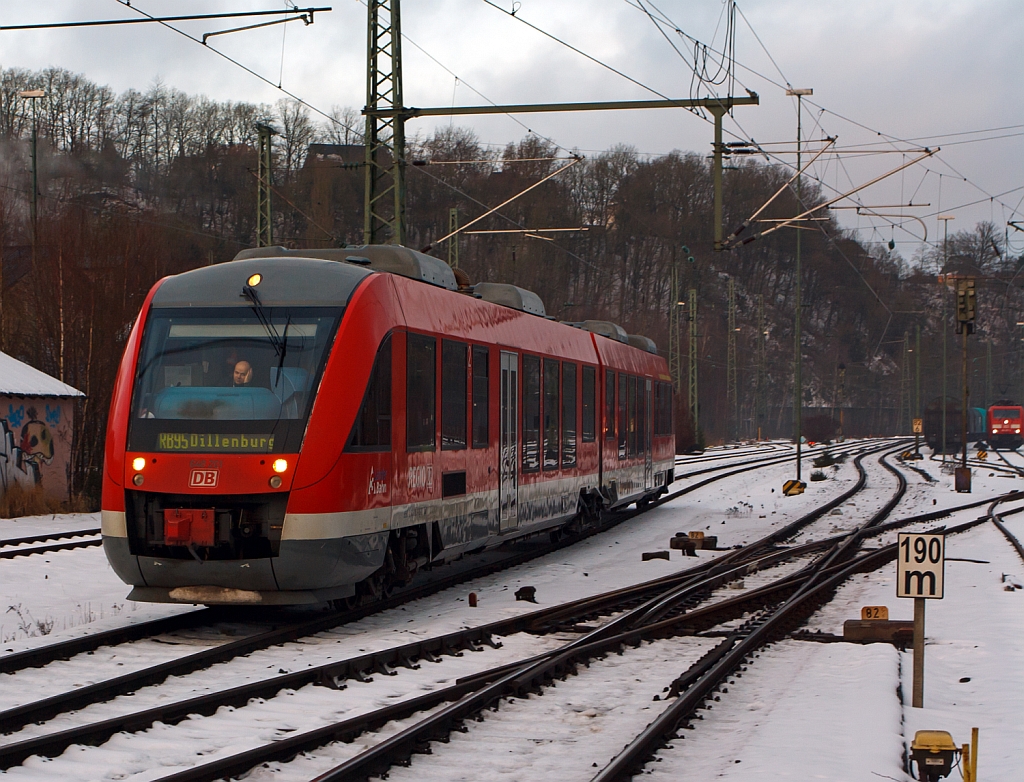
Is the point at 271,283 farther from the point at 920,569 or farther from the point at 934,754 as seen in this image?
the point at 934,754

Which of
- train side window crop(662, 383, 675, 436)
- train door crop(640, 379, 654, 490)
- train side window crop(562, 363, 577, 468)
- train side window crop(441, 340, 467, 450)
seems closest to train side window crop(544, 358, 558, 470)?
train side window crop(562, 363, 577, 468)

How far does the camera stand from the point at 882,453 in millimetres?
60281

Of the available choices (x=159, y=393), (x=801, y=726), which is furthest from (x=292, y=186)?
(x=801, y=726)

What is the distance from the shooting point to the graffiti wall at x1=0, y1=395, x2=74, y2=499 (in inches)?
880

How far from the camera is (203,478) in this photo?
1027cm

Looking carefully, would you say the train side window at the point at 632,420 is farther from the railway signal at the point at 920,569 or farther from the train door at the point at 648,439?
the railway signal at the point at 920,569

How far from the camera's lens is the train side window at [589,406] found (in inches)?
734

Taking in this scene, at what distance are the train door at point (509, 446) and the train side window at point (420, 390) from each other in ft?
7.74

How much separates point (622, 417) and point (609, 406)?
114 centimetres

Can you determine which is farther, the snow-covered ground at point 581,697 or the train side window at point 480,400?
the train side window at point 480,400

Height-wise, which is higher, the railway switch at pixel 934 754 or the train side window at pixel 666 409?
the train side window at pixel 666 409

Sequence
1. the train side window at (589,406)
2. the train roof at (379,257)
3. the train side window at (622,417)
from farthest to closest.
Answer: the train side window at (622,417) < the train side window at (589,406) < the train roof at (379,257)

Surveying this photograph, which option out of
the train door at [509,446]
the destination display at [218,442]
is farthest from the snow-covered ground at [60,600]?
the train door at [509,446]

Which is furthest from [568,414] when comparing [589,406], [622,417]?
[622,417]
